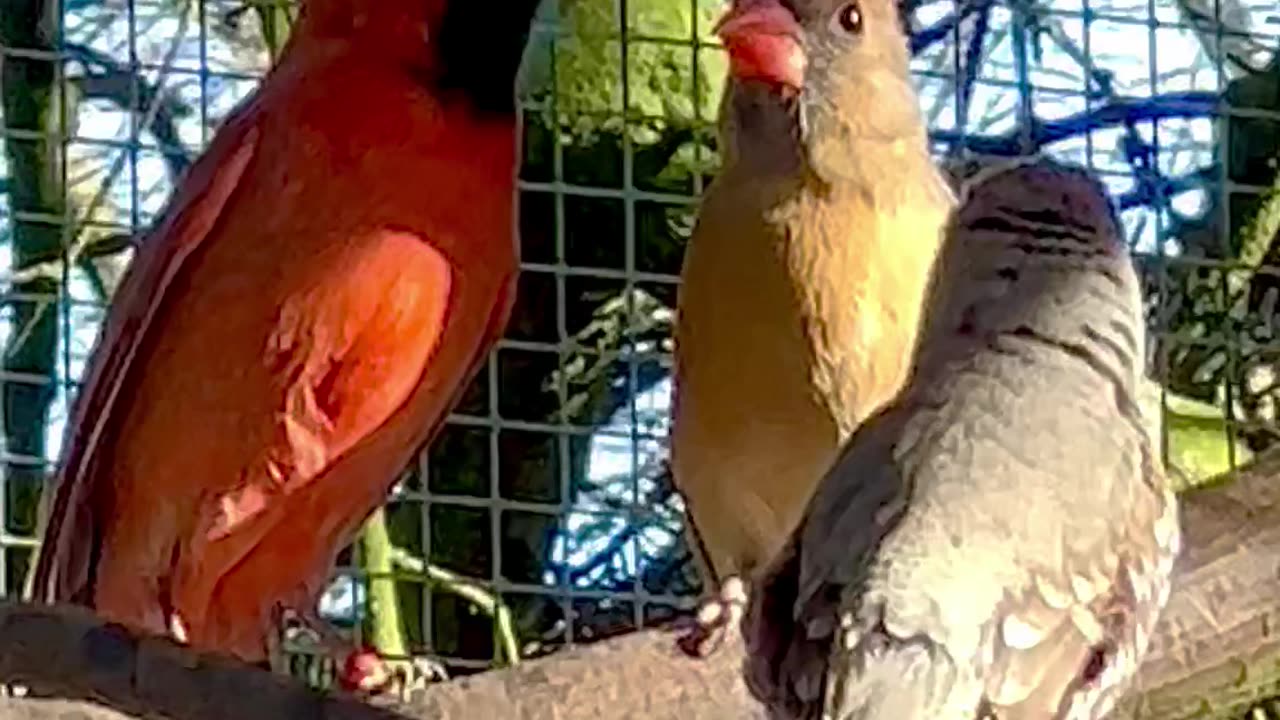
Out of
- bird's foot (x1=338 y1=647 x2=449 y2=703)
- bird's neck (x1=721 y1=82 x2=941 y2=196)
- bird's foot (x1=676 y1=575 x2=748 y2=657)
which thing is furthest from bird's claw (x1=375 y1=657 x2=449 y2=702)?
bird's neck (x1=721 y1=82 x2=941 y2=196)

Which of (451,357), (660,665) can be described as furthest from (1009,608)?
(451,357)

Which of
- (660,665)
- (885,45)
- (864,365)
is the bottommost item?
(660,665)

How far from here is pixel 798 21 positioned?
210 centimetres

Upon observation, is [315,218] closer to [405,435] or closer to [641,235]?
[405,435]

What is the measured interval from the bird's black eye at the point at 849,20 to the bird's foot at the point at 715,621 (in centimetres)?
32

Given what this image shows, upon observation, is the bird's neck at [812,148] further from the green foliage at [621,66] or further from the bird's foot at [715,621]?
the green foliage at [621,66]

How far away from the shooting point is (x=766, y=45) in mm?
2076

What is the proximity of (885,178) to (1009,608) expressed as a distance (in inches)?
22.1

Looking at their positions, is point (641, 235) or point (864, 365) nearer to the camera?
point (864, 365)

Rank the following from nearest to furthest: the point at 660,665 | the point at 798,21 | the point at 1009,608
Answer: the point at 1009,608
the point at 660,665
the point at 798,21

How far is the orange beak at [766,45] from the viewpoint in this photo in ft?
6.74

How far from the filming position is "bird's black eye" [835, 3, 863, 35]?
2.12 m

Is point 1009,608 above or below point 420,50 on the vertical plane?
below

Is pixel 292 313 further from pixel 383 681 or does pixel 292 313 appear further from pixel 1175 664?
pixel 1175 664
